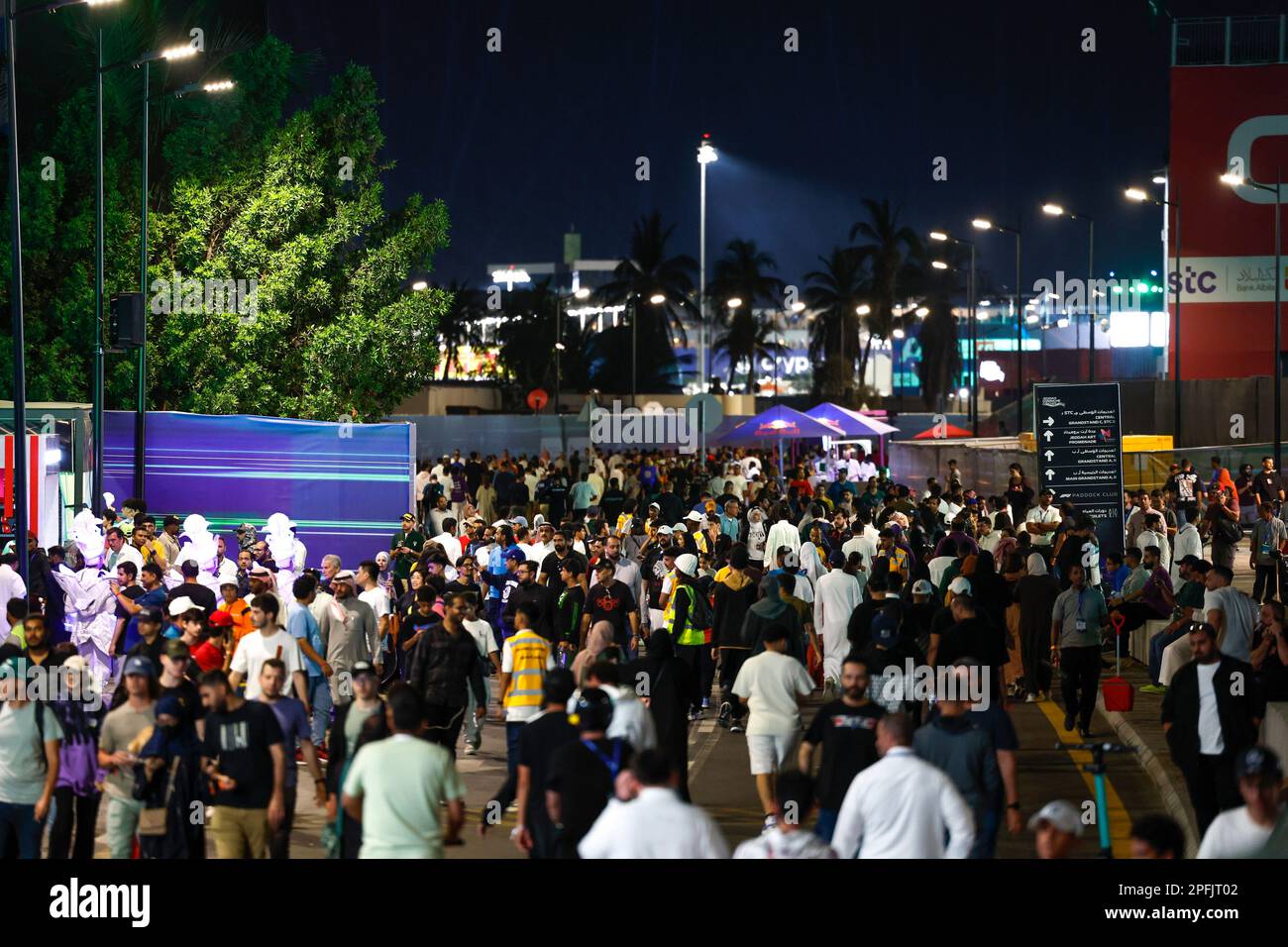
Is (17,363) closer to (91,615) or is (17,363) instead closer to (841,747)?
(91,615)

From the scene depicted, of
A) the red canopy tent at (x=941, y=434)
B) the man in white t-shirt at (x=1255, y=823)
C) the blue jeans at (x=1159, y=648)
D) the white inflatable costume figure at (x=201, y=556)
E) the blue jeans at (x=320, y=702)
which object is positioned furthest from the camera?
the red canopy tent at (x=941, y=434)

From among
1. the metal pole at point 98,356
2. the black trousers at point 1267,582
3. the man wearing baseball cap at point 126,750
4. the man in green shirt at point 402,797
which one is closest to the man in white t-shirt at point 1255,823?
the man in green shirt at point 402,797

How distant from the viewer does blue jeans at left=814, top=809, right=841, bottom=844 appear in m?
8.91

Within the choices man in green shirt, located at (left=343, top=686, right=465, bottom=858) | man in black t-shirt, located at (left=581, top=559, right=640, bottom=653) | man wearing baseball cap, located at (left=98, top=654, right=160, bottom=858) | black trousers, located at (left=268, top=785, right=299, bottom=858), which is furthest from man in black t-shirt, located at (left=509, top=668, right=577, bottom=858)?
man in black t-shirt, located at (left=581, top=559, right=640, bottom=653)

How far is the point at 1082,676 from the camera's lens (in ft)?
48.2

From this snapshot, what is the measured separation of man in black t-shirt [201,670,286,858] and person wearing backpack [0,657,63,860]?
89cm

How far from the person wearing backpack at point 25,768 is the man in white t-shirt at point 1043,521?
43.2 ft

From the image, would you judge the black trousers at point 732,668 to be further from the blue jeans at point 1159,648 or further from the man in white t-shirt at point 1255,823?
the man in white t-shirt at point 1255,823

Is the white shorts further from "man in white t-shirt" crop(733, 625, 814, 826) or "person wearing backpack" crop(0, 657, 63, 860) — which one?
"person wearing backpack" crop(0, 657, 63, 860)

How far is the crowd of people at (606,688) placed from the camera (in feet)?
25.3

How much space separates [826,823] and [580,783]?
1407 mm

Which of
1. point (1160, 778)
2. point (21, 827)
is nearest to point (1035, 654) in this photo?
point (1160, 778)
